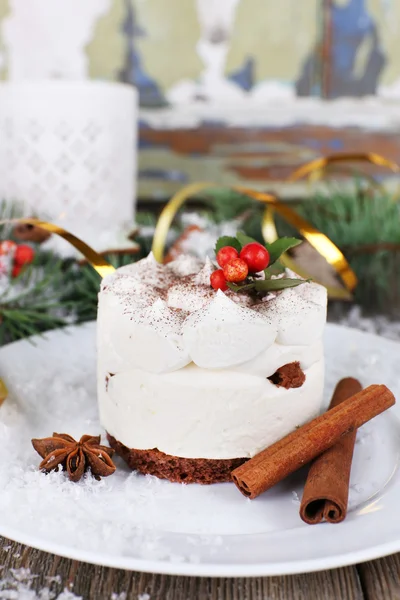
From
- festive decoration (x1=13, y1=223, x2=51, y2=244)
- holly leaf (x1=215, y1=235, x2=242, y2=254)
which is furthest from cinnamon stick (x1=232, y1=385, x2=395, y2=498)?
festive decoration (x1=13, y1=223, x2=51, y2=244)

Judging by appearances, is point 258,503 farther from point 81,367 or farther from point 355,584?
point 81,367

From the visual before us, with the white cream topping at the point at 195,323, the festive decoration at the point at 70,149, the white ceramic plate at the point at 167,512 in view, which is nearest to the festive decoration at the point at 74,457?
the white ceramic plate at the point at 167,512

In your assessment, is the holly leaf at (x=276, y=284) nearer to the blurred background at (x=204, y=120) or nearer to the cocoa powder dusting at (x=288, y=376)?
the cocoa powder dusting at (x=288, y=376)

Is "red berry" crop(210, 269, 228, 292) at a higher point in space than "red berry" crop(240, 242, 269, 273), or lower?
lower

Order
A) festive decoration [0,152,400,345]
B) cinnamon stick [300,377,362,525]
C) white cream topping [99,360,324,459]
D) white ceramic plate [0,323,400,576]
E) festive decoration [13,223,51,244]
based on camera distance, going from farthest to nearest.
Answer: festive decoration [13,223,51,244] → festive decoration [0,152,400,345] → white cream topping [99,360,324,459] → cinnamon stick [300,377,362,525] → white ceramic plate [0,323,400,576]

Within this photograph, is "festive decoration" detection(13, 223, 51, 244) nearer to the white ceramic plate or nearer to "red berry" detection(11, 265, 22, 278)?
"red berry" detection(11, 265, 22, 278)

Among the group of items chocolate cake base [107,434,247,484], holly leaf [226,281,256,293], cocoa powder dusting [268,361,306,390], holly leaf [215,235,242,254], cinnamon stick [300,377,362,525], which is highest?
holly leaf [215,235,242,254]

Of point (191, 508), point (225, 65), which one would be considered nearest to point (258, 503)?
point (191, 508)
